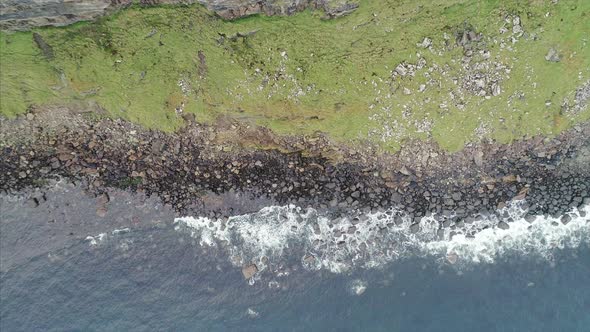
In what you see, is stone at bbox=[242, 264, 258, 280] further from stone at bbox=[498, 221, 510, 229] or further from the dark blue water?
stone at bbox=[498, 221, 510, 229]

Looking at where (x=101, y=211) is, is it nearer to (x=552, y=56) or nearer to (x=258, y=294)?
(x=258, y=294)

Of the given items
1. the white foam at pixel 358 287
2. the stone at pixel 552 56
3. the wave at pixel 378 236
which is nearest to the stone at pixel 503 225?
the wave at pixel 378 236

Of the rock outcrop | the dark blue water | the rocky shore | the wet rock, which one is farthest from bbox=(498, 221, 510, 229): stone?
the wet rock

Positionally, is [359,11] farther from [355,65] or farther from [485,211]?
[485,211]

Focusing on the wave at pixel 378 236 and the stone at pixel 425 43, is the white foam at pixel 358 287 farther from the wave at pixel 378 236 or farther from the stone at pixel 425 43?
the stone at pixel 425 43

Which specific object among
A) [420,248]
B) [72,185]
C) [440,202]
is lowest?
[72,185]

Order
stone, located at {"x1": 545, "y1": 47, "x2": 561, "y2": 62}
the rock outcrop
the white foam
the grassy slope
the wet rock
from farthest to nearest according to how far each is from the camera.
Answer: the wet rock
the white foam
stone, located at {"x1": 545, "y1": 47, "x2": 561, "y2": 62}
the grassy slope
the rock outcrop

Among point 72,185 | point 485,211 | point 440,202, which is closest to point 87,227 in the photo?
point 72,185
